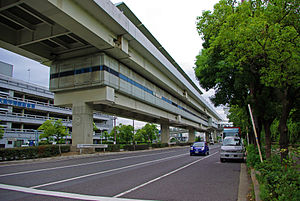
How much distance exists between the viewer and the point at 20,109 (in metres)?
55.2

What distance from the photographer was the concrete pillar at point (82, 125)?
89.2 feet

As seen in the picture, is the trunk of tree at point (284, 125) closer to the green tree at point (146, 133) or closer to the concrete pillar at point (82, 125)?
the concrete pillar at point (82, 125)

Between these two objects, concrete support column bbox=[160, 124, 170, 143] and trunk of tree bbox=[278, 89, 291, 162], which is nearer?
trunk of tree bbox=[278, 89, 291, 162]

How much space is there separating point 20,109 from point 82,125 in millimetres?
35924

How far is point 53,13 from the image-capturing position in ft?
58.9

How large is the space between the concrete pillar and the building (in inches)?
707

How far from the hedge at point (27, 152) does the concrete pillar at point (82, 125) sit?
4202mm

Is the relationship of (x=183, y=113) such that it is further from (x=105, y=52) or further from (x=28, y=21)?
(x=28, y=21)

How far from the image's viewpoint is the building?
47312 millimetres

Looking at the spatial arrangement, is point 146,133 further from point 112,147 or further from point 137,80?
point 112,147

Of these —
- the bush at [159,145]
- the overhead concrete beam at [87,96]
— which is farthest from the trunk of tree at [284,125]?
the bush at [159,145]

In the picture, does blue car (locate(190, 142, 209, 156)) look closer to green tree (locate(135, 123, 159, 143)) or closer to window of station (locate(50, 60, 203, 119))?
window of station (locate(50, 60, 203, 119))

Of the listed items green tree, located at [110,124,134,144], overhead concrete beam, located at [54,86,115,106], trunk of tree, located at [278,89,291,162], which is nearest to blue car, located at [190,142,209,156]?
overhead concrete beam, located at [54,86,115,106]

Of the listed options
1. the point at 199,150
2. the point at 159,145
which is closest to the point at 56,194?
the point at 199,150
